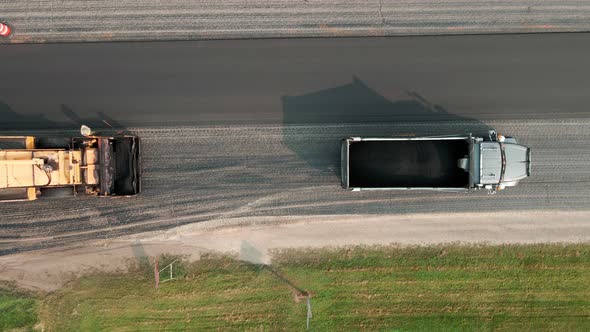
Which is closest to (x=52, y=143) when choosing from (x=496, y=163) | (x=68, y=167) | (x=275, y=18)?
(x=68, y=167)

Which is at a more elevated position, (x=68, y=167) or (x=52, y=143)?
(x=52, y=143)

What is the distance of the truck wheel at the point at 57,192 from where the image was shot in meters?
11.2

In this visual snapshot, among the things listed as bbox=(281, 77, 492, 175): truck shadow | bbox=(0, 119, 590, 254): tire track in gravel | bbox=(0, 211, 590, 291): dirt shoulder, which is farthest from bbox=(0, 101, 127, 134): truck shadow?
bbox=(281, 77, 492, 175): truck shadow

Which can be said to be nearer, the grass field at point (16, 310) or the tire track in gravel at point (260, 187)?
the grass field at point (16, 310)

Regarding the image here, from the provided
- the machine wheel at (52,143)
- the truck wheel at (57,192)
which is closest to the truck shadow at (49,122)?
the machine wheel at (52,143)

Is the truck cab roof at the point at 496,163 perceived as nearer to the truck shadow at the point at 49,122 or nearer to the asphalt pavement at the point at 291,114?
the asphalt pavement at the point at 291,114

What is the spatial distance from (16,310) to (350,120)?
475 inches

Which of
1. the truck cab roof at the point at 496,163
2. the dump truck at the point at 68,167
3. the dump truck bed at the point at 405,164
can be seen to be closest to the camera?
the dump truck at the point at 68,167

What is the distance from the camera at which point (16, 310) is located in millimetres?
11797

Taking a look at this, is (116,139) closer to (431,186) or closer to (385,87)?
(385,87)

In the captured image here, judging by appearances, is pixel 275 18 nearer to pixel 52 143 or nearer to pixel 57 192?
pixel 52 143

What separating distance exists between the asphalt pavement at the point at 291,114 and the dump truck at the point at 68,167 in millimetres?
669

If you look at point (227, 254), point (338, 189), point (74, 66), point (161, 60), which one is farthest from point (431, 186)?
point (74, 66)

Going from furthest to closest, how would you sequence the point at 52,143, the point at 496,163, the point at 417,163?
the point at 52,143, the point at 417,163, the point at 496,163
